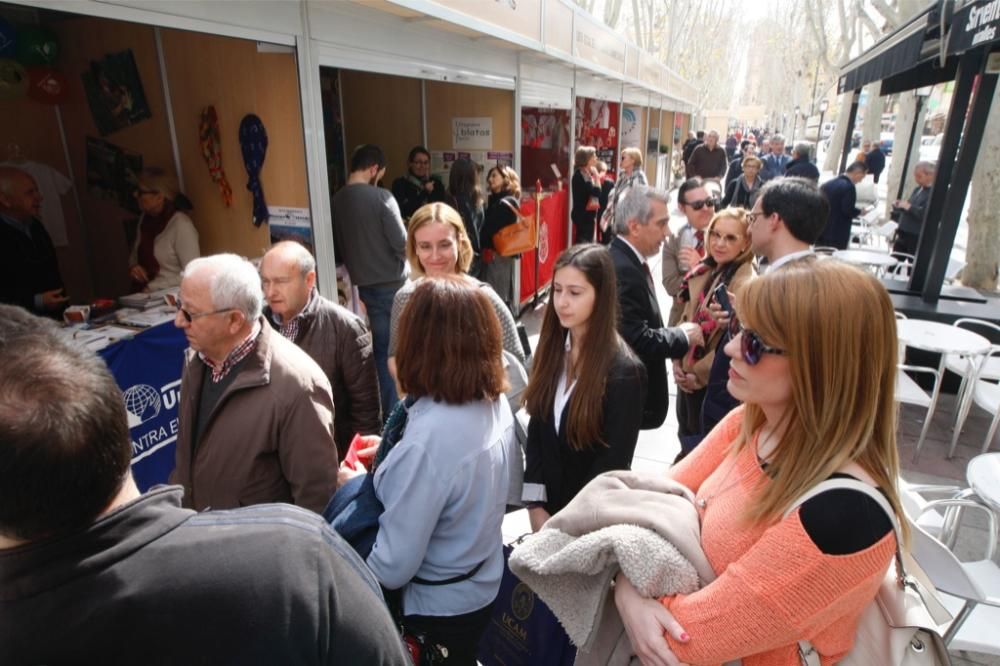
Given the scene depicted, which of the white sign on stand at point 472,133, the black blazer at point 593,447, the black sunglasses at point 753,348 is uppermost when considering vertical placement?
the white sign on stand at point 472,133

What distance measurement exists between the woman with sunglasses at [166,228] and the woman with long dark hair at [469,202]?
254 cm

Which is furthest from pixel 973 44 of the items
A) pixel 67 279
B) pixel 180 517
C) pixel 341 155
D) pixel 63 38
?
pixel 67 279

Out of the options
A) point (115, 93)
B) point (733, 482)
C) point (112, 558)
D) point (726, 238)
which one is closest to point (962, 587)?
point (733, 482)

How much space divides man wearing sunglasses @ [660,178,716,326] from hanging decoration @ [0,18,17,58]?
5227 millimetres

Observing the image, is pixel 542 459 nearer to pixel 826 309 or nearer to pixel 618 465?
pixel 618 465

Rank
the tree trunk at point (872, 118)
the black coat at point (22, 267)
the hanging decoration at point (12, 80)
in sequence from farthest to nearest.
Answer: the tree trunk at point (872, 118)
the hanging decoration at point (12, 80)
the black coat at point (22, 267)

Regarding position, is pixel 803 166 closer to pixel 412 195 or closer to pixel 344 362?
pixel 412 195

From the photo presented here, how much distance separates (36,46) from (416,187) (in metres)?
3.33

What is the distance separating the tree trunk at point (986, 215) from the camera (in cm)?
654

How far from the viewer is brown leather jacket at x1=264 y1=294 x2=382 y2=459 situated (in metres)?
2.53

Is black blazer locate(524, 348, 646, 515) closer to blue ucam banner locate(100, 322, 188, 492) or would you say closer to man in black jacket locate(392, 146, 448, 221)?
blue ucam banner locate(100, 322, 188, 492)

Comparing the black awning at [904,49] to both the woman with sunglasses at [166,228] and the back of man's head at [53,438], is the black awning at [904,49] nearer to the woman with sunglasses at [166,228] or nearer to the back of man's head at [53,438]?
the woman with sunglasses at [166,228]

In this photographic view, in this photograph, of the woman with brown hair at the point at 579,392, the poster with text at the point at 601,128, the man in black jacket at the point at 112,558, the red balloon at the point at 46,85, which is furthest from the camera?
the poster with text at the point at 601,128

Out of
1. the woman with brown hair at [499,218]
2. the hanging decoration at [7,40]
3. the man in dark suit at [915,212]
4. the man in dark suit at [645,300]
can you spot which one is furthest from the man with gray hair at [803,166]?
the hanging decoration at [7,40]
